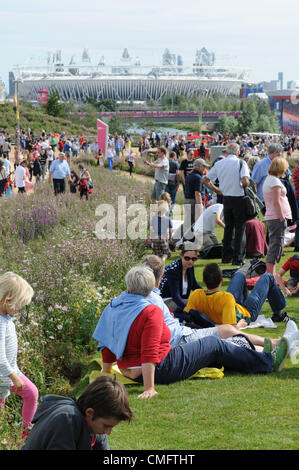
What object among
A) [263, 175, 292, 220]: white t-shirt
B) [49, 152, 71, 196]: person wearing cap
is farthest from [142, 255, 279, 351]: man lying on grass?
[49, 152, 71, 196]: person wearing cap

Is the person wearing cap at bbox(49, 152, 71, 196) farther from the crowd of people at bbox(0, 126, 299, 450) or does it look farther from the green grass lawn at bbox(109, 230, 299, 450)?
the green grass lawn at bbox(109, 230, 299, 450)

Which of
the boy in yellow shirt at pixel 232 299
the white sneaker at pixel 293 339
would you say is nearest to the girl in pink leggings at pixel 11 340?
the boy in yellow shirt at pixel 232 299

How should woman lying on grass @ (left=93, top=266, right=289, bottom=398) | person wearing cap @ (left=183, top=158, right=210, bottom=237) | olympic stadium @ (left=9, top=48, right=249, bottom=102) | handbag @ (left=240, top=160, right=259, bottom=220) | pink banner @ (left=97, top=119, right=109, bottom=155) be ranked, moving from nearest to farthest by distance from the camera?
1. woman lying on grass @ (left=93, top=266, right=289, bottom=398)
2. handbag @ (left=240, top=160, right=259, bottom=220)
3. person wearing cap @ (left=183, top=158, right=210, bottom=237)
4. pink banner @ (left=97, top=119, right=109, bottom=155)
5. olympic stadium @ (left=9, top=48, right=249, bottom=102)

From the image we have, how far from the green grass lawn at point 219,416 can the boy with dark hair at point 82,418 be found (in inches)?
45.2

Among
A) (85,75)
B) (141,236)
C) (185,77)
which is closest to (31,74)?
(85,75)

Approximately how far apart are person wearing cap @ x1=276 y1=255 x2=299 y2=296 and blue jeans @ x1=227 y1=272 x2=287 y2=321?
2.23ft

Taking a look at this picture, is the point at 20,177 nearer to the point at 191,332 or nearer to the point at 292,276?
the point at 292,276

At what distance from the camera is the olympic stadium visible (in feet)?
481

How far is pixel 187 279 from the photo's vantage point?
7.00 meters

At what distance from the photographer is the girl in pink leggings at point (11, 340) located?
4.04m

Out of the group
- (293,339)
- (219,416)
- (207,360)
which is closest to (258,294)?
(293,339)

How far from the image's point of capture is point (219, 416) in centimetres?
445

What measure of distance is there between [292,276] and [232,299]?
2201 mm

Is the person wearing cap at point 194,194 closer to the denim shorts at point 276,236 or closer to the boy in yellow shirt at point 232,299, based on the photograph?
the denim shorts at point 276,236
